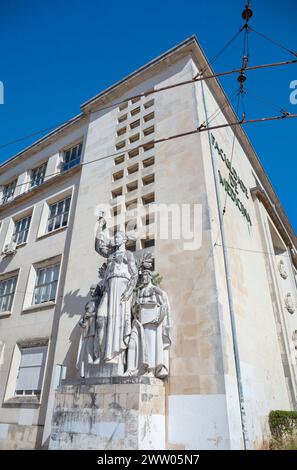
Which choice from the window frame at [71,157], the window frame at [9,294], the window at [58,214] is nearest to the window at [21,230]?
the window at [58,214]

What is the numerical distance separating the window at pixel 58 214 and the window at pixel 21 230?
6.42 ft

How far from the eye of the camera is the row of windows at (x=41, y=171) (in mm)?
19422

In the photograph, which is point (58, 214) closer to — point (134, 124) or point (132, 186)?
point (132, 186)

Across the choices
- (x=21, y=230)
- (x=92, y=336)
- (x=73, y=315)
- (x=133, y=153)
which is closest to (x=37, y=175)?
(x=21, y=230)

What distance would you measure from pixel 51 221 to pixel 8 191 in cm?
757

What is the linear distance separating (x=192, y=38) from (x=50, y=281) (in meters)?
14.1

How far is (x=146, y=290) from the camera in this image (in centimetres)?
949

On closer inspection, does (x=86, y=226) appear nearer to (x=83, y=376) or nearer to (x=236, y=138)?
(x=83, y=376)

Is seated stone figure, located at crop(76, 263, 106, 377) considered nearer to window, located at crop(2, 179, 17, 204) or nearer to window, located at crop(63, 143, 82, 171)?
window, located at crop(63, 143, 82, 171)

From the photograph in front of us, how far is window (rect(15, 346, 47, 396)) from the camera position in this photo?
12.5 metres

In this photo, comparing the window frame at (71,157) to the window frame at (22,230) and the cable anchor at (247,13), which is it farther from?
the cable anchor at (247,13)

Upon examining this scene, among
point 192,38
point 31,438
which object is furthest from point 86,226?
point 192,38

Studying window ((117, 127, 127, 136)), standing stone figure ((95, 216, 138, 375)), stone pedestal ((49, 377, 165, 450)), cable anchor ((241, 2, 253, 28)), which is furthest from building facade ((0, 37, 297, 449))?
cable anchor ((241, 2, 253, 28))

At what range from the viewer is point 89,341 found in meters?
9.41
